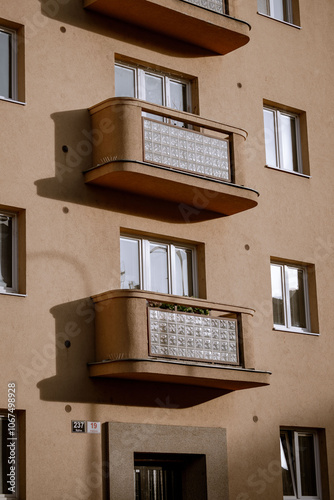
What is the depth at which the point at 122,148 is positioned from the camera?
58.8 ft

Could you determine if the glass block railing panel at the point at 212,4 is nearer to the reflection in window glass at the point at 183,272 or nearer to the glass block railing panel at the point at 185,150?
the glass block railing panel at the point at 185,150

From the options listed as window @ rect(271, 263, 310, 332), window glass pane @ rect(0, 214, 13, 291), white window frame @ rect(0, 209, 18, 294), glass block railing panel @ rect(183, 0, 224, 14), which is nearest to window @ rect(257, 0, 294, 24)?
glass block railing panel @ rect(183, 0, 224, 14)

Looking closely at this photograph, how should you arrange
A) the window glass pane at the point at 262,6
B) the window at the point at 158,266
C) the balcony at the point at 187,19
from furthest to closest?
the window glass pane at the point at 262,6 → the balcony at the point at 187,19 → the window at the point at 158,266

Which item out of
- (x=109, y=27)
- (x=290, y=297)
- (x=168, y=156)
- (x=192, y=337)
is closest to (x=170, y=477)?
(x=192, y=337)

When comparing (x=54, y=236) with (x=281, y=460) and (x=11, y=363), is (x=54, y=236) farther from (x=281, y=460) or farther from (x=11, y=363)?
(x=281, y=460)

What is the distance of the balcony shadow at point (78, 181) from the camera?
58.0 ft

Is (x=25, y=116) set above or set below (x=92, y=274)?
above

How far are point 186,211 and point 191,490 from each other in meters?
5.21

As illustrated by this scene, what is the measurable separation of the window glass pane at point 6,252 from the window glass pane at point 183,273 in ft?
11.7

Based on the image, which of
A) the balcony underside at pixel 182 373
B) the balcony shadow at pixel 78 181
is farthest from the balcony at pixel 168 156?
the balcony underside at pixel 182 373

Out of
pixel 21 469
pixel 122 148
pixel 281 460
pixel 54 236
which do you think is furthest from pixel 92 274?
pixel 281 460

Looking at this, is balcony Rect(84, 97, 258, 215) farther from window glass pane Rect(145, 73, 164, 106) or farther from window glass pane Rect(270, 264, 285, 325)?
window glass pane Rect(270, 264, 285, 325)

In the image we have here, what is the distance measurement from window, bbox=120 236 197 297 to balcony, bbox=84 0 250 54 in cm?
423

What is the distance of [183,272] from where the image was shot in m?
19.6
